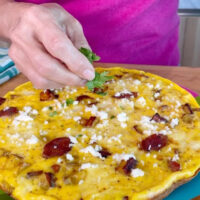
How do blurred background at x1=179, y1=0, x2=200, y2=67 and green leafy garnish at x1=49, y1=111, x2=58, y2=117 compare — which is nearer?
green leafy garnish at x1=49, y1=111, x2=58, y2=117

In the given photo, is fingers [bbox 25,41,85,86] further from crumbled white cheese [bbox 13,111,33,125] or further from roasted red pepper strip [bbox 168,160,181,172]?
roasted red pepper strip [bbox 168,160,181,172]

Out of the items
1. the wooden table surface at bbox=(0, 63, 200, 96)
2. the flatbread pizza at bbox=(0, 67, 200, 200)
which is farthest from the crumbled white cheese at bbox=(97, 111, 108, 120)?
the wooden table surface at bbox=(0, 63, 200, 96)

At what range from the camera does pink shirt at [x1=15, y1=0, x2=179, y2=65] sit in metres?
1.99

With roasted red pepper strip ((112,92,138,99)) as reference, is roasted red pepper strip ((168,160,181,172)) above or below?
below

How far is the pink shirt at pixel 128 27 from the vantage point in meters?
1.99

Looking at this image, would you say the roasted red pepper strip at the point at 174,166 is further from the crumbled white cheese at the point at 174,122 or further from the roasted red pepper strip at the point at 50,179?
the roasted red pepper strip at the point at 50,179

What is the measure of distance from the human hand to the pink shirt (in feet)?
1.95

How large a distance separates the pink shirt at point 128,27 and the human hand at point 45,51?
60 centimetres

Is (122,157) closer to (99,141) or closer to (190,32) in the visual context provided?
(99,141)

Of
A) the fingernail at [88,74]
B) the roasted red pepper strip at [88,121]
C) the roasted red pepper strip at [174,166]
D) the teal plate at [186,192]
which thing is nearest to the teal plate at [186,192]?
the teal plate at [186,192]

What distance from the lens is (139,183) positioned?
1.16m

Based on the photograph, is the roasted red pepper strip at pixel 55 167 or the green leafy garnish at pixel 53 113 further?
the green leafy garnish at pixel 53 113

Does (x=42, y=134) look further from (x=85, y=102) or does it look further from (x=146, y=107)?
(x=146, y=107)

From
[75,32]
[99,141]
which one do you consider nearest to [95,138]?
[99,141]
